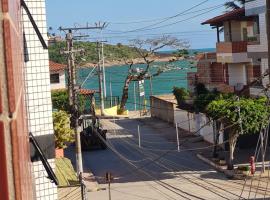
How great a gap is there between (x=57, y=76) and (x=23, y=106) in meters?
50.3

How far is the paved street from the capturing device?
71.4 ft

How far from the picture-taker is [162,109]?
47.1 metres

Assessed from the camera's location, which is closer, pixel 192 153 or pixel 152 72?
pixel 192 153

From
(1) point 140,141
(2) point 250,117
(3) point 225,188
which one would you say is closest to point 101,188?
(3) point 225,188

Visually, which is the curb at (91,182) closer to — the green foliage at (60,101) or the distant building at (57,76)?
the green foliage at (60,101)

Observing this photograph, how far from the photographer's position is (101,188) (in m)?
24.0

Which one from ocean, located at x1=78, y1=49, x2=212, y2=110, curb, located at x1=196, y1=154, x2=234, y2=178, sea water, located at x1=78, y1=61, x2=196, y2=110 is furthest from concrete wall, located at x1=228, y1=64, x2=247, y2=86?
ocean, located at x1=78, y1=49, x2=212, y2=110

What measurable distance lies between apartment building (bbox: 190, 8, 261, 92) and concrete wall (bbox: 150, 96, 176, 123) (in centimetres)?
549

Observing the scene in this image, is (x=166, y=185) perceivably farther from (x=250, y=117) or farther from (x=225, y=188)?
(x=250, y=117)

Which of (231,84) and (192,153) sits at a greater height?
(231,84)

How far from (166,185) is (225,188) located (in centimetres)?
275

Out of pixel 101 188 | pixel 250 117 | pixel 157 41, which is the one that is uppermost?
pixel 157 41

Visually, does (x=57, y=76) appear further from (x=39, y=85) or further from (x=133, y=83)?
(x=39, y=85)

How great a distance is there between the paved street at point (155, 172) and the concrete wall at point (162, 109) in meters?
3.44
